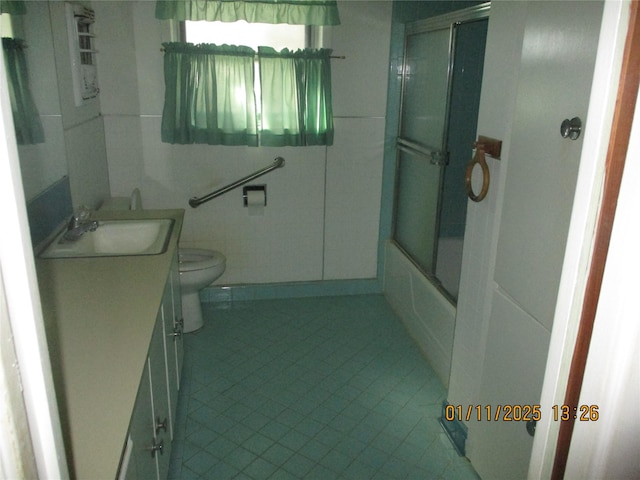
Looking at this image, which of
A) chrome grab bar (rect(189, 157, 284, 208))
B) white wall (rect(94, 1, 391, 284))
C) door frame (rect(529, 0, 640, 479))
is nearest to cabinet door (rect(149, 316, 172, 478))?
door frame (rect(529, 0, 640, 479))

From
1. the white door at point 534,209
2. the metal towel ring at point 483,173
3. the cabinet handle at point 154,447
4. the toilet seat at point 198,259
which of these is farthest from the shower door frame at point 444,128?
the cabinet handle at point 154,447

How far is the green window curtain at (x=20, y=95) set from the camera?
1732 mm

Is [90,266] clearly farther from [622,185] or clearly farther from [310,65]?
[310,65]

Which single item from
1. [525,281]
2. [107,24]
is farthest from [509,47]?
[107,24]

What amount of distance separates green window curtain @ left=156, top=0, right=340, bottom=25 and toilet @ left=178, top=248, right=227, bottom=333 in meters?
1.36

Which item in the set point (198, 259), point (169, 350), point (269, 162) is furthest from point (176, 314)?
point (269, 162)

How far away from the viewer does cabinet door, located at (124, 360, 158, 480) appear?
1.12 metres

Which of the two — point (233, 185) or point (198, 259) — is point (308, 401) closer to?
point (198, 259)

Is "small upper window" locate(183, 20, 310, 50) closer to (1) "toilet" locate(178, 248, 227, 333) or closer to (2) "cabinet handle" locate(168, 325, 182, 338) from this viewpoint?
(1) "toilet" locate(178, 248, 227, 333)

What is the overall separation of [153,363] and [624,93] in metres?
1.32

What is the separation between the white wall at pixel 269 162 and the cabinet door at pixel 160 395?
1.71 meters

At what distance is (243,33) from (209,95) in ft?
1.49

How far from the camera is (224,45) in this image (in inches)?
114

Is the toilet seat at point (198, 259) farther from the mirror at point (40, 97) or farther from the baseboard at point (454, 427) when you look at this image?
the baseboard at point (454, 427)
